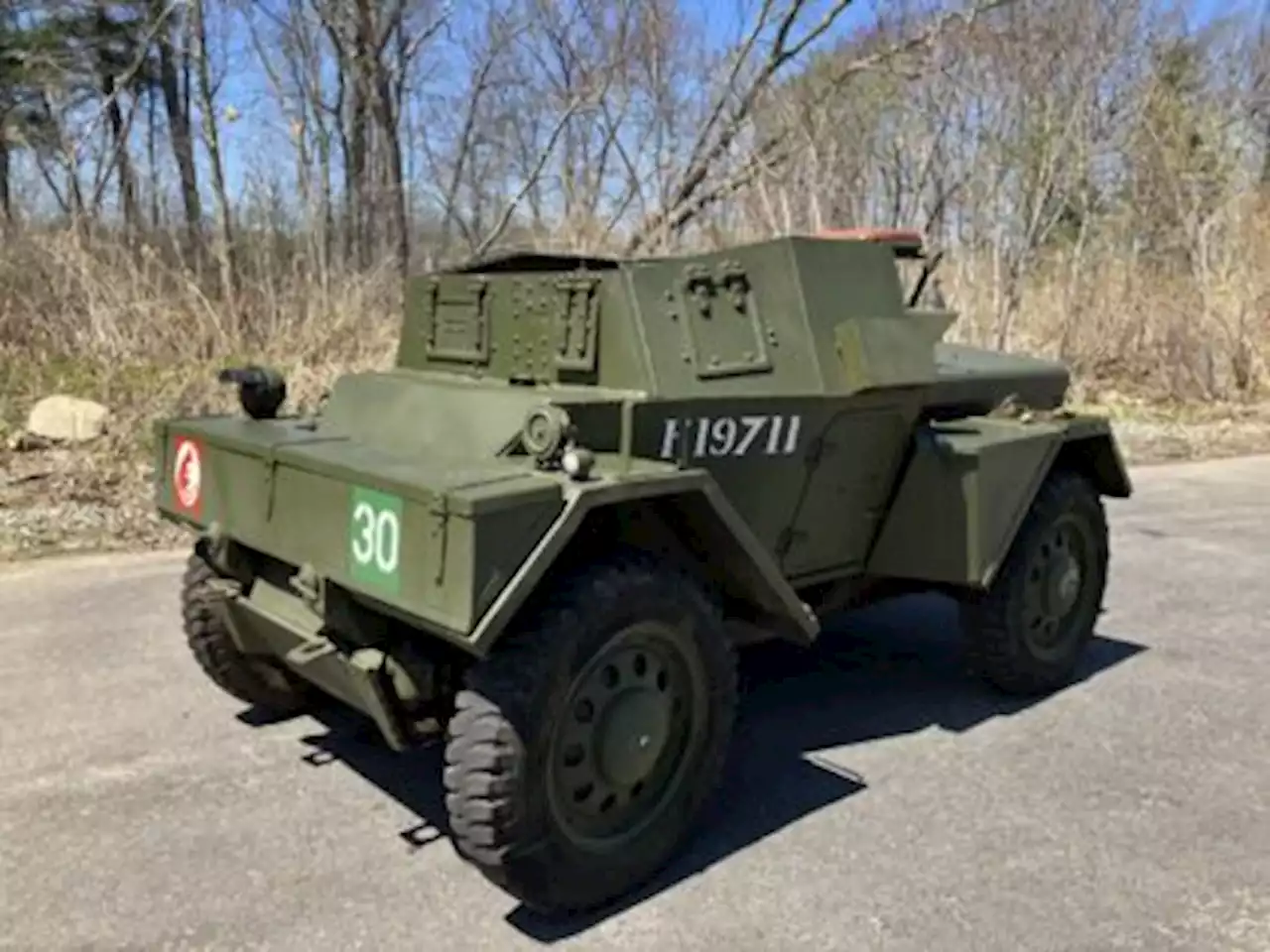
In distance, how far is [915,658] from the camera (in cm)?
489

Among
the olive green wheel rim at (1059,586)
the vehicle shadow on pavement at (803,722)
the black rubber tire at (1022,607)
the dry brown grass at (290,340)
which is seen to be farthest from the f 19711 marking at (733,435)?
the dry brown grass at (290,340)

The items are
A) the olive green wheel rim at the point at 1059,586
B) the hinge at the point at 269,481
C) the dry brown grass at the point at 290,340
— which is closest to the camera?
the hinge at the point at 269,481

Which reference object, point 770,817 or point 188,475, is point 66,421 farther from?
point 770,817

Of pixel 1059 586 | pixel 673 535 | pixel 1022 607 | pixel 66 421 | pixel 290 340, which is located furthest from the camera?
pixel 290 340

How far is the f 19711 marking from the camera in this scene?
10.7 ft

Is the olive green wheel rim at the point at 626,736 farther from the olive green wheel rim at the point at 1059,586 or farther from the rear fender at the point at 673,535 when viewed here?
the olive green wheel rim at the point at 1059,586

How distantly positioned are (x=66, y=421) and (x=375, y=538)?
574cm

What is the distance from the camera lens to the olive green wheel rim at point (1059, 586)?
435 cm

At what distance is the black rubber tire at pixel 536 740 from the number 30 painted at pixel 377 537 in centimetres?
32

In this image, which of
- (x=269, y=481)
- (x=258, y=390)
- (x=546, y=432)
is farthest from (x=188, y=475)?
(x=546, y=432)

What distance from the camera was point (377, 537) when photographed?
9.12 ft

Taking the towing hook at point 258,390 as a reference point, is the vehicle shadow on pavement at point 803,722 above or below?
below

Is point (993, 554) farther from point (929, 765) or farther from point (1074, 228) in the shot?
point (1074, 228)

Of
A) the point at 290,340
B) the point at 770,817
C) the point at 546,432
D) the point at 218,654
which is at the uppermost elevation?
the point at 546,432
